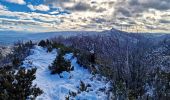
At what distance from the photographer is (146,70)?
15609 mm

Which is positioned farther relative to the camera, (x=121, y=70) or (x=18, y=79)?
(x=121, y=70)

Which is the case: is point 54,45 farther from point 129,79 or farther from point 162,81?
point 162,81

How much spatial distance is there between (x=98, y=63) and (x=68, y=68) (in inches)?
135

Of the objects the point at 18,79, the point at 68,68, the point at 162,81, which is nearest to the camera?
the point at 18,79

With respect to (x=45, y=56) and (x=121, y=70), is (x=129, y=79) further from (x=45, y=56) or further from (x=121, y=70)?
(x=45, y=56)

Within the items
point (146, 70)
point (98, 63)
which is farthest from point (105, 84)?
point (98, 63)

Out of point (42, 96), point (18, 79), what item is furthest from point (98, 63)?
point (18, 79)

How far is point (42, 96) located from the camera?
461 inches

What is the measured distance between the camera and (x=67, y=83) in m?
14.8

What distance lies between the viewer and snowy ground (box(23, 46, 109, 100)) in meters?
12.1

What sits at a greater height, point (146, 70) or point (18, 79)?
point (18, 79)

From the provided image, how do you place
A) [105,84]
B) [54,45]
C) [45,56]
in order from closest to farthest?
[105,84] < [45,56] < [54,45]

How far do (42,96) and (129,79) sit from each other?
5383 millimetres

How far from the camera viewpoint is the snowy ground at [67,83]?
12.1 meters
